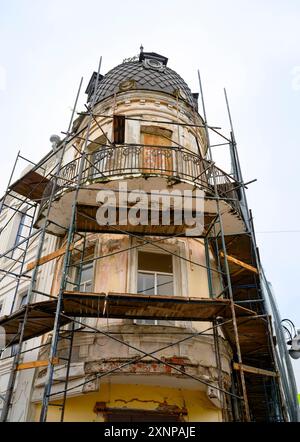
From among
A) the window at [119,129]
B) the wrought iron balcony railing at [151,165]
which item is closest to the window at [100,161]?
the wrought iron balcony railing at [151,165]

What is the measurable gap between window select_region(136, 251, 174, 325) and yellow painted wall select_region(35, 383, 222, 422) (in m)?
1.52

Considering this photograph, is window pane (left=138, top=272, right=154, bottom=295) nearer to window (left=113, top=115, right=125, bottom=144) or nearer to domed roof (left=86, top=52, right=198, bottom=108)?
window (left=113, top=115, right=125, bottom=144)

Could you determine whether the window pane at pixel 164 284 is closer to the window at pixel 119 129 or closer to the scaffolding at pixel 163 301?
the scaffolding at pixel 163 301

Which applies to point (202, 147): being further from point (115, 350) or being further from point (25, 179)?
point (115, 350)

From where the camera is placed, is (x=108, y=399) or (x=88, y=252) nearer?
(x=108, y=399)

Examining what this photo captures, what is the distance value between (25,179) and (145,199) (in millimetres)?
4543

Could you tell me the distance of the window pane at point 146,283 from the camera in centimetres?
931

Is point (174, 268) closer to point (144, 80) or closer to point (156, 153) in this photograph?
point (156, 153)

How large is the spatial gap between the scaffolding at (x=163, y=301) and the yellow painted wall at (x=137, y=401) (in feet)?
0.98

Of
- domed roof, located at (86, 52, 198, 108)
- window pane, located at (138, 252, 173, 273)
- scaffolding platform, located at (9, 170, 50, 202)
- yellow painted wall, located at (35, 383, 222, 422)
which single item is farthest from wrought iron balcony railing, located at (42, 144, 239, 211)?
yellow painted wall, located at (35, 383, 222, 422)

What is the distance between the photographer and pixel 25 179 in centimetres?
1179

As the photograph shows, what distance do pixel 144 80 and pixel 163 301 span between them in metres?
10.3
